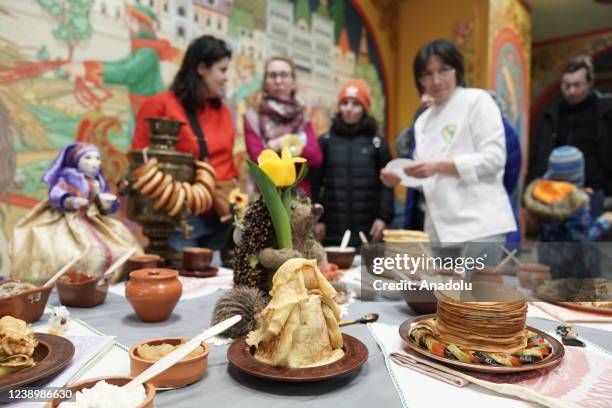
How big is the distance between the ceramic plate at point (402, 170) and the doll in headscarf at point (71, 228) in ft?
3.78

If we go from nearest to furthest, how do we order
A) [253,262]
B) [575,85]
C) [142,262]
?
[253,262] → [142,262] → [575,85]

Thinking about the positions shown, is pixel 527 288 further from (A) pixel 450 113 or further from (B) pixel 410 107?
(B) pixel 410 107

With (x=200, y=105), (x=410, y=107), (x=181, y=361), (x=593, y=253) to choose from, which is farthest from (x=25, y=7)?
(x=410, y=107)

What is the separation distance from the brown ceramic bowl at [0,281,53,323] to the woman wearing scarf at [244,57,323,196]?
164 cm

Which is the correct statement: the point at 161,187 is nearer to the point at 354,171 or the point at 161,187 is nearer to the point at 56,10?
the point at 354,171

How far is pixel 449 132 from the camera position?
2031mm

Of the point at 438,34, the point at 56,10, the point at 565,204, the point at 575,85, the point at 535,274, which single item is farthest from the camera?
the point at 438,34

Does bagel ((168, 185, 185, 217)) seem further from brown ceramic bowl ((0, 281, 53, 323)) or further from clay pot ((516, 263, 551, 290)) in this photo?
clay pot ((516, 263, 551, 290))

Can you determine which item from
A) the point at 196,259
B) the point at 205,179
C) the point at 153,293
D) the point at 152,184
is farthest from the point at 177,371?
the point at 205,179

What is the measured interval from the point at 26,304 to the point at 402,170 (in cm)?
151

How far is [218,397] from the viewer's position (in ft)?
2.43

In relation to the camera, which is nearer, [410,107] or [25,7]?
[25,7]

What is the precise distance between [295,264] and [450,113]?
4.79 feet

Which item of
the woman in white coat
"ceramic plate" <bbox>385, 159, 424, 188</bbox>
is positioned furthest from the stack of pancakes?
"ceramic plate" <bbox>385, 159, 424, 188</bbox>
